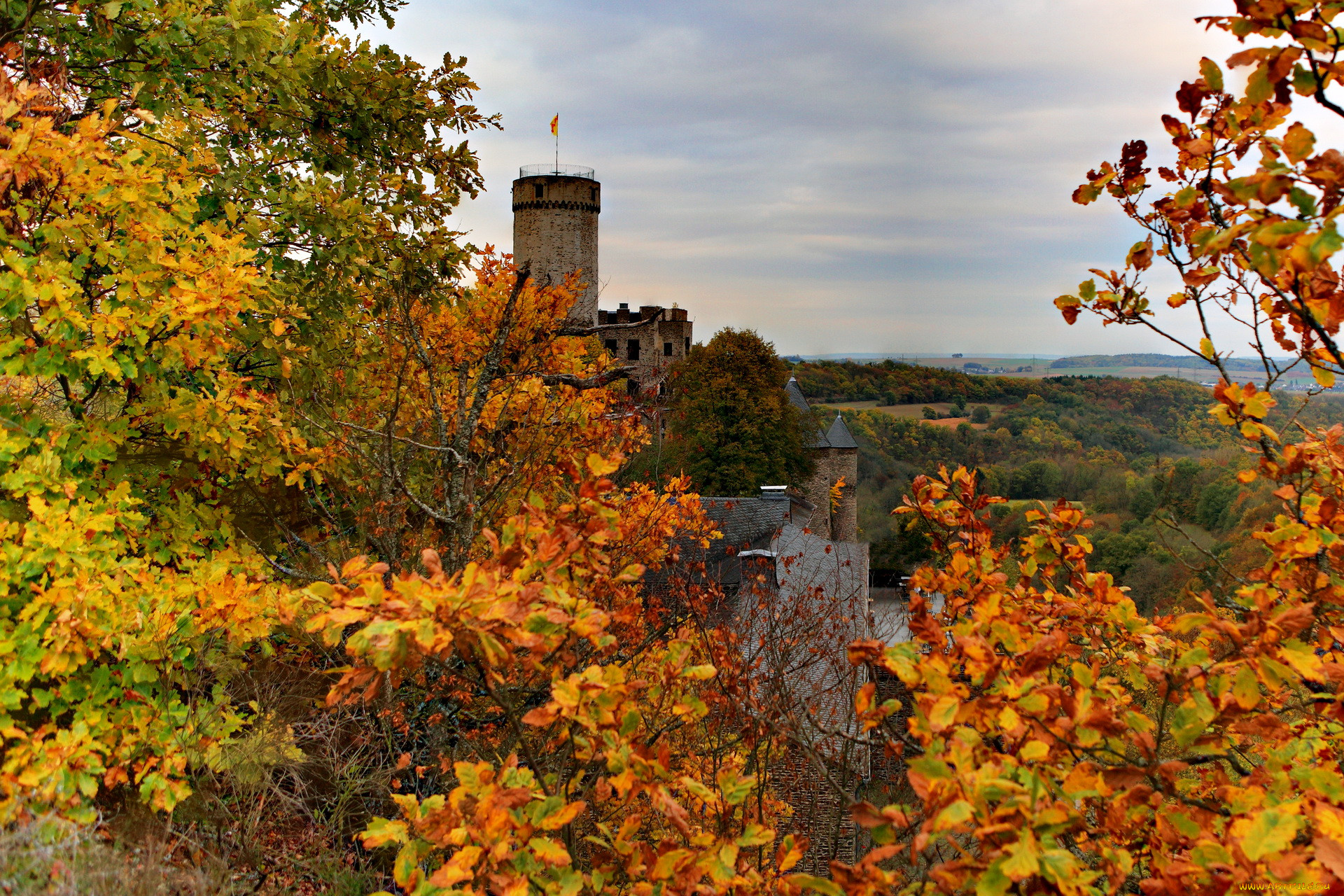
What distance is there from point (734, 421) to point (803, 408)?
6786mm

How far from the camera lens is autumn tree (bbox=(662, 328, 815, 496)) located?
2623 cm

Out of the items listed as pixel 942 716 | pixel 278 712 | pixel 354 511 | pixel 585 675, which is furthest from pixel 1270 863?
pixel 354 511

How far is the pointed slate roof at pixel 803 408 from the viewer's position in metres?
31.4

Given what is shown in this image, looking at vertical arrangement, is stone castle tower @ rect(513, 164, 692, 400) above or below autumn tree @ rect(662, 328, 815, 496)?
above

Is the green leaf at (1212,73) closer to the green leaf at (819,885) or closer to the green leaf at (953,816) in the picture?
the green leaf at (953,816)

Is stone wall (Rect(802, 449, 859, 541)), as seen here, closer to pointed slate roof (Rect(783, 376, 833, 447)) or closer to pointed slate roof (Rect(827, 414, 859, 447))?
pointed slate roof (Rect(827, 414, 859, 447))

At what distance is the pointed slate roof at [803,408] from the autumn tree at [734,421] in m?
1.99

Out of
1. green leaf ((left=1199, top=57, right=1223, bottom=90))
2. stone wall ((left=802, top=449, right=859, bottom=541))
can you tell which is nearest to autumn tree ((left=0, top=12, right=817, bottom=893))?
green leaf ((left=1199, top=57, right=1223, bottom=90))

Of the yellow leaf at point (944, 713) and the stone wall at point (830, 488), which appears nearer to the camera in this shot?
the yellow leaf at point (944, 713)

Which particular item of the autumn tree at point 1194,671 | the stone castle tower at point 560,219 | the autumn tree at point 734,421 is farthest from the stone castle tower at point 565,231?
the autumn tree at point 1194,671

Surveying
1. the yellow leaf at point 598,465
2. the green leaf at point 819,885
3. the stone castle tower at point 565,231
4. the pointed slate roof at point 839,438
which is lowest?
the green leaf at point 819,885

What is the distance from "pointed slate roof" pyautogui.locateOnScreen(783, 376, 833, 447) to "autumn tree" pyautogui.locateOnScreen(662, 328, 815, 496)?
78.2 inches

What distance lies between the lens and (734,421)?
27297mm

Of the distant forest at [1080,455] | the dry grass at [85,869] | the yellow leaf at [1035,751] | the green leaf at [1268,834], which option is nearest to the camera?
the green leaf at [1268,834]
